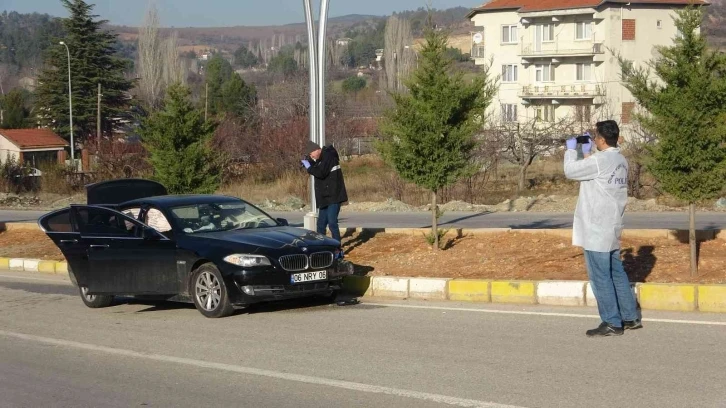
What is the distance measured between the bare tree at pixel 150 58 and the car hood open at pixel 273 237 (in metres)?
81.3

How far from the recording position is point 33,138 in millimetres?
71125

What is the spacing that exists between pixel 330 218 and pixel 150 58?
269ft

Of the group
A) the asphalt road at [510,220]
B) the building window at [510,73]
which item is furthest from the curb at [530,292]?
the building window at [510,73]

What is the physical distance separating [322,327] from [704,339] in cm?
384

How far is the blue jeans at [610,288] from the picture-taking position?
8.87 meters

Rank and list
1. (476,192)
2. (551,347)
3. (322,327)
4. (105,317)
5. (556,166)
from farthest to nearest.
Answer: (556,166) → (476,192) → (105,317) → (322,327) → (551,347)

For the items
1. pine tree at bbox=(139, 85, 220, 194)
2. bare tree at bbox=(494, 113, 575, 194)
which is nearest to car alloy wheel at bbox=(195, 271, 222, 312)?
pine tree at bbox=(139, 85, 220, 194)

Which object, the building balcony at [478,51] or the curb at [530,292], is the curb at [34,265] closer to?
the curb at [530,292]

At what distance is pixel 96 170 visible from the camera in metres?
49.0

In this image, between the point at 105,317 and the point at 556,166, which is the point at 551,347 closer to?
the point at 105,317

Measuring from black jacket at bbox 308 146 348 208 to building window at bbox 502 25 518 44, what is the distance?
60.6 m

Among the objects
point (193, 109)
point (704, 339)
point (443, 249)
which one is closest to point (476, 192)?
point (193, 109)

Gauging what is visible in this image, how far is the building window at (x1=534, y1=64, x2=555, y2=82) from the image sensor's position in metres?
69.1

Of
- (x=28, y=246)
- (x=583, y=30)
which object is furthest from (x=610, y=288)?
(x=583, y=30)
